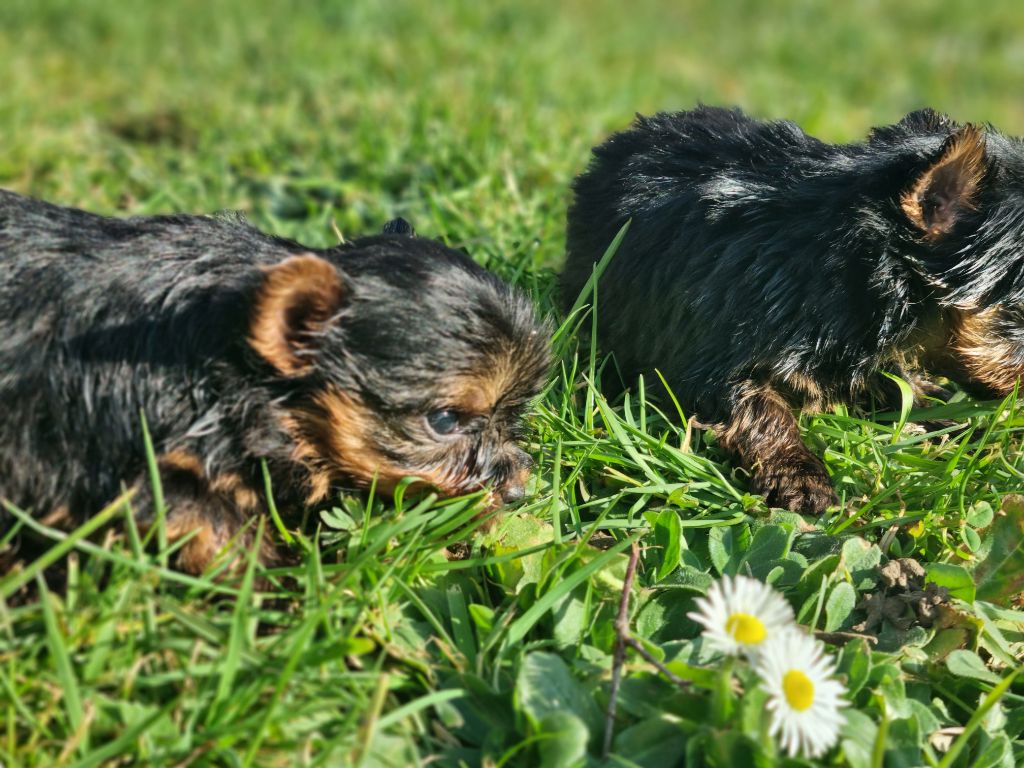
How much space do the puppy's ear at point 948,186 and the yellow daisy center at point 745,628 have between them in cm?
194

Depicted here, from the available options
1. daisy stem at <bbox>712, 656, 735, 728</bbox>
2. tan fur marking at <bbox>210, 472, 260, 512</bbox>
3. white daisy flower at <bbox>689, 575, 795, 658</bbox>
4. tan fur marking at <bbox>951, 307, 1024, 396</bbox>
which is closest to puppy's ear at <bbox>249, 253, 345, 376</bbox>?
tan fur marking at <bbox>210, 472, 260, 512</bbox>

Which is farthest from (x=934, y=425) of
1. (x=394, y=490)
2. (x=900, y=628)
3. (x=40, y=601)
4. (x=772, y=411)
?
(x=40, y=601)

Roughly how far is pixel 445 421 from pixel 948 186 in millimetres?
2135

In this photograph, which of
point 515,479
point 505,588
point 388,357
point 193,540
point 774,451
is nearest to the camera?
point 193,540

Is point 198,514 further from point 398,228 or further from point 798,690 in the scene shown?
point 798,690

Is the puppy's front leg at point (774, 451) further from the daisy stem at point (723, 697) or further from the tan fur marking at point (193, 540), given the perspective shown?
the tan fur marking at point (193, 540)

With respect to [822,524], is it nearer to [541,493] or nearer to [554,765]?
[541,493]

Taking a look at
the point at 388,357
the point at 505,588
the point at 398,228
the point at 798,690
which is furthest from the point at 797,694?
the point at 398,228

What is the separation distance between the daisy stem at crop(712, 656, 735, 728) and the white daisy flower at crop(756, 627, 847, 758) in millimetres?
83

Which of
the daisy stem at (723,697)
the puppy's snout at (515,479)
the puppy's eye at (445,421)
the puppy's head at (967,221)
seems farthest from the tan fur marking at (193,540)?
the puppy's head at (967,221)

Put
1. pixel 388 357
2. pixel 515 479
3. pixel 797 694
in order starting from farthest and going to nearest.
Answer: pixel 515 479
pixel 388 357
pixel 797 694

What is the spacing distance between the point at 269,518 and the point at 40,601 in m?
0.73

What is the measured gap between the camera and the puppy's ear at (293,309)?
3.08 m

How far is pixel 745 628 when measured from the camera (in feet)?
9.16
